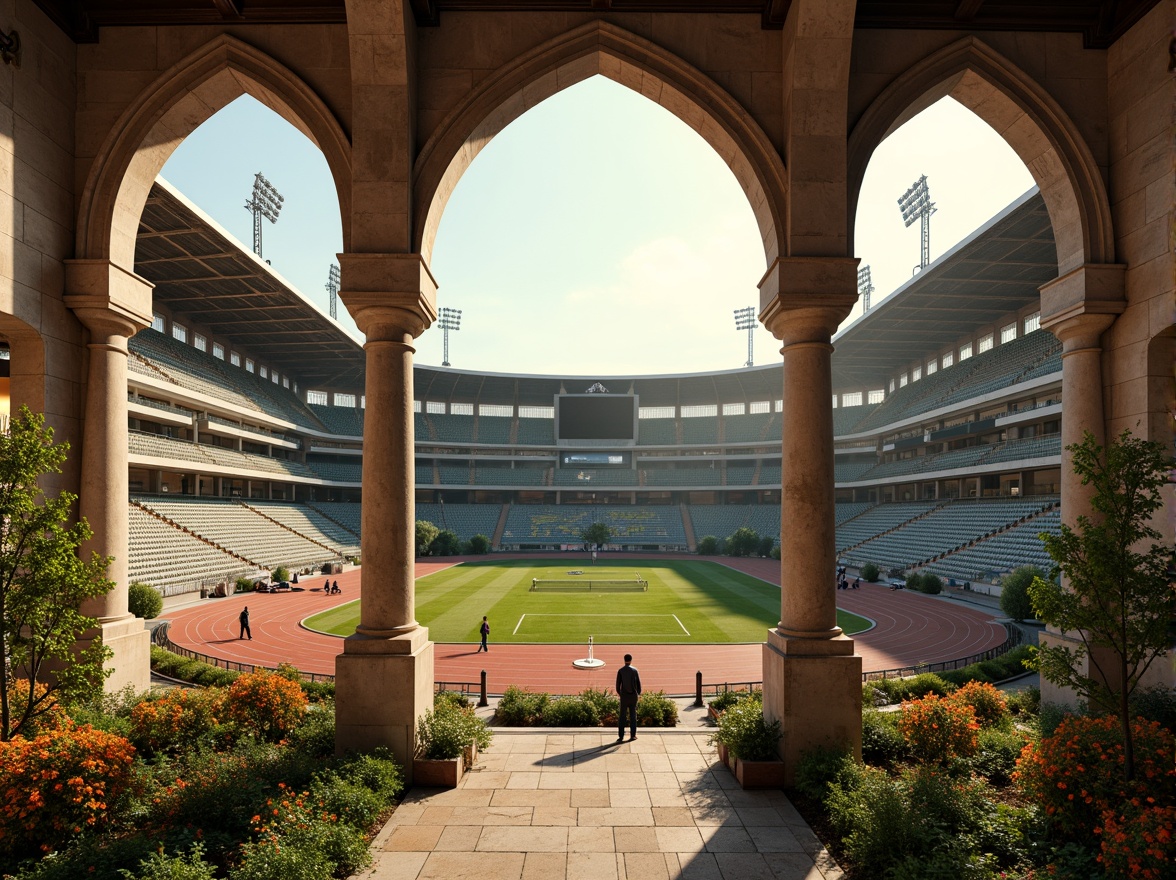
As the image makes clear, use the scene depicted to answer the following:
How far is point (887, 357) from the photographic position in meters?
57.5

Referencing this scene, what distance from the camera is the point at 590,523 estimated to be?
66312 mm

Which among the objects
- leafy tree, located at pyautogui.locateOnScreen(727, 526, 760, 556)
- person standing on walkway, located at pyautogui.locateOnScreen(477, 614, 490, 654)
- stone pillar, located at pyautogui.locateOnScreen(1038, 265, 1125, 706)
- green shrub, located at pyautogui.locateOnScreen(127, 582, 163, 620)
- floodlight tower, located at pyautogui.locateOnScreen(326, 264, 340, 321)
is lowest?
leafy tree, located at pyautogui.locateOnScreen(727, 526, 760, 556)

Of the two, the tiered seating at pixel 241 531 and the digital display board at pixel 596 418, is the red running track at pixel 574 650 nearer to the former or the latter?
the tiered seating at pixel 241 531

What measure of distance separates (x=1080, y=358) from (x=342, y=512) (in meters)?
58.4

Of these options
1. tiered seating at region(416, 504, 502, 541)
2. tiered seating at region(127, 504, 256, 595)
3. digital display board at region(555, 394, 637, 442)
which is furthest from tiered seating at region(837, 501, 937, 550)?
tiered seating at region(127, 504, 256, 595)

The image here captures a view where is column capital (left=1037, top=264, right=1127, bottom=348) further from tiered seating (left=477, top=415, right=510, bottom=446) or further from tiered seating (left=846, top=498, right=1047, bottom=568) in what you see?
tiered seating (left=477, top=415, right=510, bottom=446)

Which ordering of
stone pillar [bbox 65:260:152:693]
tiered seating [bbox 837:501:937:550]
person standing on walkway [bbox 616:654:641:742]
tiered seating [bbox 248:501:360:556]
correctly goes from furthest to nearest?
tiered seating [bbox 837:501:937:550] < tiered seating [bbox 248:501:360:556] < person standing on walkway [bbox 616:654:641:742] < stone pillar [bbox 65:260:152:693]

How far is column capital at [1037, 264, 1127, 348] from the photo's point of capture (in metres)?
8.95

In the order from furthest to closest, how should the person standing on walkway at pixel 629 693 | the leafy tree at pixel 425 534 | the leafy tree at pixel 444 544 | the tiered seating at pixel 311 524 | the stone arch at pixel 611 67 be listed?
the leafy tree at pixel 444 544, the tiered seating at pixel 311 524, the leafy tree at pixel 425 534, the person standing on walkway at pixel 629 693, the stone arch at pixel 611 67

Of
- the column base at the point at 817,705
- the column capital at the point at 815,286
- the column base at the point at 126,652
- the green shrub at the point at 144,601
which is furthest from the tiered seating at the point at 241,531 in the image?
the column capital at the point at 815,286

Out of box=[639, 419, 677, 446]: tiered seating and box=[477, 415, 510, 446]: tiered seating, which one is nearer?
box=[477, 415, 510, 446]: tiered seating

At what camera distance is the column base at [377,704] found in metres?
7.88

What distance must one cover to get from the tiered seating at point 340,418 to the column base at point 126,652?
55668 mm

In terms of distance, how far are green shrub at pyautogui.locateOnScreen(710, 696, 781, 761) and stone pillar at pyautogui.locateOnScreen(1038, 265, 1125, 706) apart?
415 centimetres
